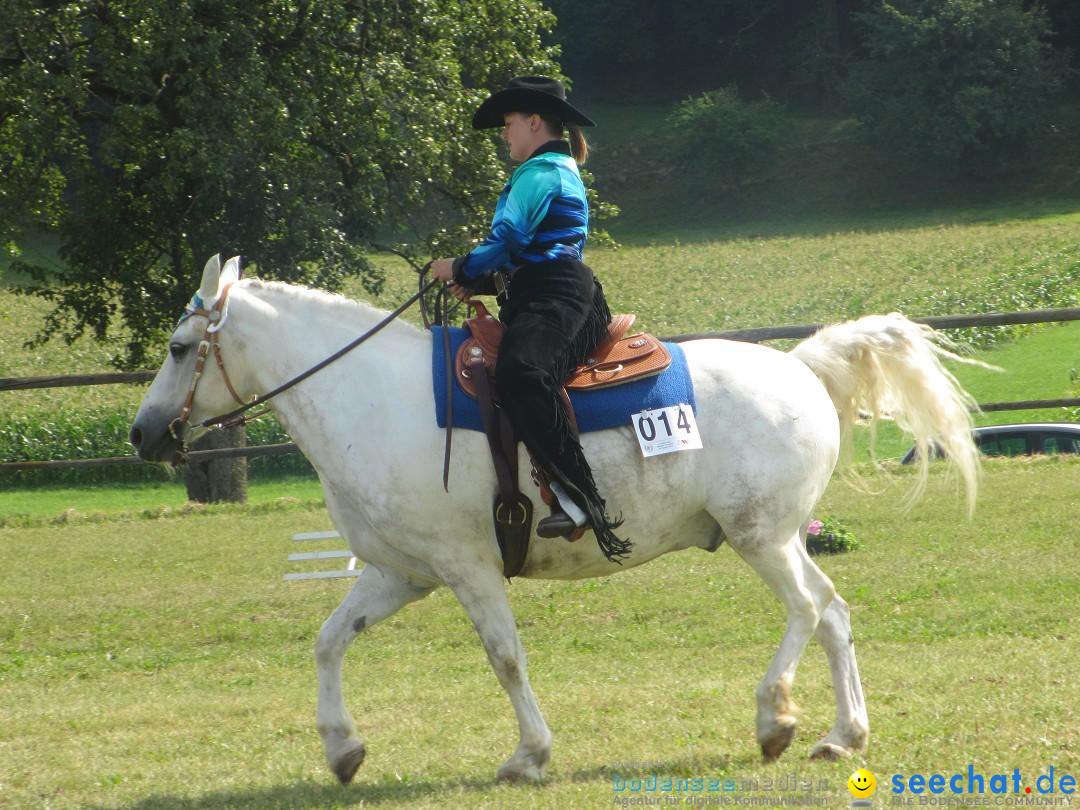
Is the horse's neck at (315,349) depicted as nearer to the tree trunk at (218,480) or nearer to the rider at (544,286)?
the rider at (544,286)

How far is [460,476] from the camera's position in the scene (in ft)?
16.7

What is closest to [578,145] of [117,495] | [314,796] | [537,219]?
[537,219]

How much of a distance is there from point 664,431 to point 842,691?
1458 mm

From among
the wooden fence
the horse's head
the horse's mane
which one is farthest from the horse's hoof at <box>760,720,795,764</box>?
the wooden fence

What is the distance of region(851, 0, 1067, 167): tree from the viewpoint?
183 feet

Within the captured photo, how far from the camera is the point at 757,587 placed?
9227mm

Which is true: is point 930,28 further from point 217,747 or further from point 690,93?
point 217,747

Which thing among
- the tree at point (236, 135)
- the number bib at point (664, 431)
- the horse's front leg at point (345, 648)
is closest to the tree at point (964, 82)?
the tree at point (236, 135)

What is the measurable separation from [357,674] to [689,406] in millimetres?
3640

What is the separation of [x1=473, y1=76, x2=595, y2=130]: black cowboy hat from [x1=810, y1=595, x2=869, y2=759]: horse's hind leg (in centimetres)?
258

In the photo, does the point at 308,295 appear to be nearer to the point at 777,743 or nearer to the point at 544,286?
the point at 544,286

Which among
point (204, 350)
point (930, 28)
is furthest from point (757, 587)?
point (930, 28)

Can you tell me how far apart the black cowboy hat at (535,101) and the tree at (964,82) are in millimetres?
54943

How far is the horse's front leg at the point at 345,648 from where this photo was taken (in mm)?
5316
